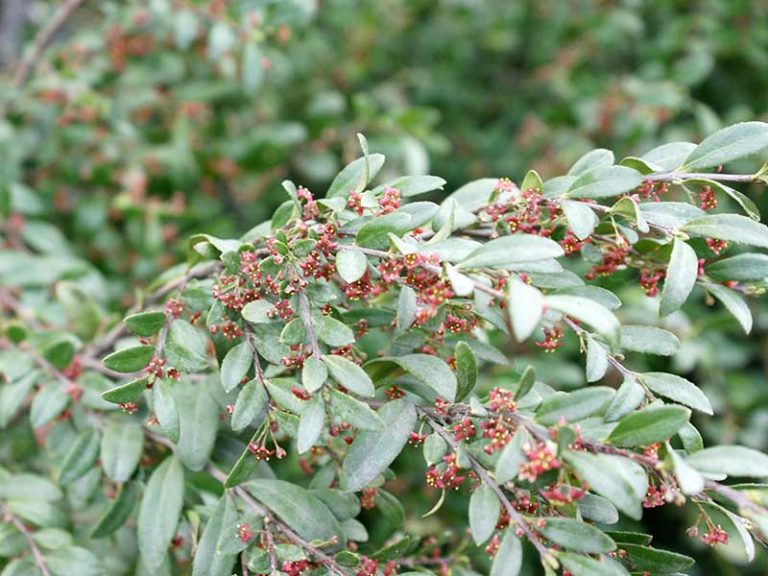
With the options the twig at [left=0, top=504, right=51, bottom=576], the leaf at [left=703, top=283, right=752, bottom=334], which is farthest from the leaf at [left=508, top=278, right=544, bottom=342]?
the twig at [left=0, top=504, right=51, bottom=576]

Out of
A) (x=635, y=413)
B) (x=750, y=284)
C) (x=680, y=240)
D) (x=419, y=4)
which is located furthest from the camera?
(x=419, y=4)

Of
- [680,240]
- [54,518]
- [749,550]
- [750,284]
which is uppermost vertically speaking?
[680,240]

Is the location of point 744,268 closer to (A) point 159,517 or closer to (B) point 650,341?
(B) point 650,341

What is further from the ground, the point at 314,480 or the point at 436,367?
the point at 436,367

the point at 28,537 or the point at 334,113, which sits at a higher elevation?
the point at 334,113

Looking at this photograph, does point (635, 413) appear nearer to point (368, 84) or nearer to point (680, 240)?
point (680, 240)

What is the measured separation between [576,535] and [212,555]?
18.5 inches

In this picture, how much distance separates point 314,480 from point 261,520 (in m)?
0.14

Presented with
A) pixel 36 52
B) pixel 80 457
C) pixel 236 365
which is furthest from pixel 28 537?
pixel 36 52

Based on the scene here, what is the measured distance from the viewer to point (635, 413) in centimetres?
88

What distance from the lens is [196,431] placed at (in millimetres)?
1218

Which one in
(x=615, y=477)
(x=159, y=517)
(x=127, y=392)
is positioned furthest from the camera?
(x=159, y=517)

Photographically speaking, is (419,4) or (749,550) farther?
(419,4)

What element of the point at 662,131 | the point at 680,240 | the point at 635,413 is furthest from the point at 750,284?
the point at 662,131
